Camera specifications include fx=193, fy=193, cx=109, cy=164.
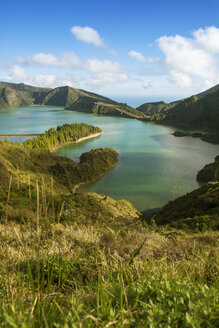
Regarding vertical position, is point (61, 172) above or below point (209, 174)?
below

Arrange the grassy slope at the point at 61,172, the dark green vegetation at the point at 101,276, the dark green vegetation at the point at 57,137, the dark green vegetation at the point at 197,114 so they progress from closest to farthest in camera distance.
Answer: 1. the dark green vegetation at the point at 101,276
2. the grassy slope at the point at 61,172
3. the dark green vegetation at the point at 57,137
4. the dark green vegetation at the point at 197,114

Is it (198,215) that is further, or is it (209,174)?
(209,174)

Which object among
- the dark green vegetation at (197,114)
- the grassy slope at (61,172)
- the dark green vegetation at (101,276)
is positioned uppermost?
the dark green vegetation at (197,114)

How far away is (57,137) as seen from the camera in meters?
86.1

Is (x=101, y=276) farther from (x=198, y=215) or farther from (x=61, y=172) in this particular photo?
(x=61, y=172)

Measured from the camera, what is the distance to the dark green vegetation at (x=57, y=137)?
71.9 m

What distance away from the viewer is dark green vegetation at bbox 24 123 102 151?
236ft

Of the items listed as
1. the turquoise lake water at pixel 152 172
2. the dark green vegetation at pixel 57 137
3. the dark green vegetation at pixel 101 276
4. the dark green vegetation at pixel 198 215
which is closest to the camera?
the dark green vegetation at pixel 101 276

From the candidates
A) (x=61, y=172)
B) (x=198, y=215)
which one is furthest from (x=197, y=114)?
(x=198, y=215)

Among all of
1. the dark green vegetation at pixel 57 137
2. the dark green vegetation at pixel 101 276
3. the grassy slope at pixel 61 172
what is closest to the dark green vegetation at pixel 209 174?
the grassy slope at pixel 61 172

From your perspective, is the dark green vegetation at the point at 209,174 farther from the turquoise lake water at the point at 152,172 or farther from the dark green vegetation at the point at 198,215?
the dark green vegetation at the point at 198,215

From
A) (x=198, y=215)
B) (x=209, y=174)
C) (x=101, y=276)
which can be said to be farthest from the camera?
(x=209, y=174)

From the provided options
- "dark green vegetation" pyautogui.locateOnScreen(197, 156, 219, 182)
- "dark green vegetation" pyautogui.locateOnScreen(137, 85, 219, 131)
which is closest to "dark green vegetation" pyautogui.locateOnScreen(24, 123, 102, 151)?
"dark green vegetation" pyautogui.locateOnScreen(197, 156, 219, 182)

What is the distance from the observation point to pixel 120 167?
179 ft
